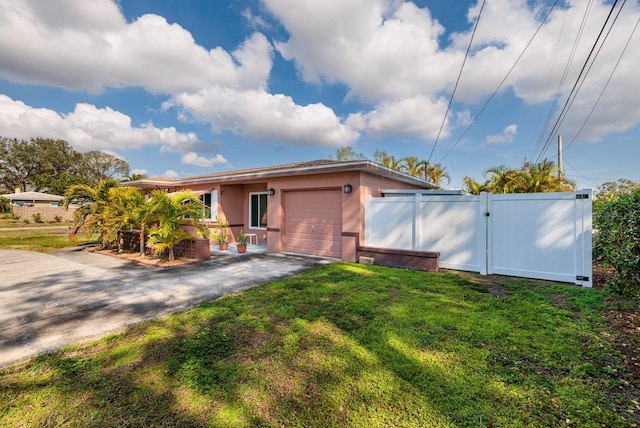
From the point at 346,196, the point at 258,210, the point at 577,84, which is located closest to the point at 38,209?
the point at 258,210

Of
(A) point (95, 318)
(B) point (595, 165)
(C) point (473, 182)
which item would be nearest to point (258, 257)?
(A) point (95, 318)

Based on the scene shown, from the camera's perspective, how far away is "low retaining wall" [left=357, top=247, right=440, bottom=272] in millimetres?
7555

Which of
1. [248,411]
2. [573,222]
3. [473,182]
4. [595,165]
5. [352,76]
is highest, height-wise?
[352,76]

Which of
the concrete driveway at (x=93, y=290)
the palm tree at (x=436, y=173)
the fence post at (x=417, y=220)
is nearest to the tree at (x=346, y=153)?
the palm tree at (x=436, y=173)

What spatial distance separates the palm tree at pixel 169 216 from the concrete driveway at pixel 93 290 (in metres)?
0.88

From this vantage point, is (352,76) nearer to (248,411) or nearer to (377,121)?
(377,121)

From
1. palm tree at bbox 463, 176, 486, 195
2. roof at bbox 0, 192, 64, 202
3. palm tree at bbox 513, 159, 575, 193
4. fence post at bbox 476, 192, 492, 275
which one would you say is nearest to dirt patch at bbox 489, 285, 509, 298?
fence post at bbox 476, 192, 492, 275

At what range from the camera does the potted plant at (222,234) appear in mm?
11102

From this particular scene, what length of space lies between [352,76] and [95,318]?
45.4 feet

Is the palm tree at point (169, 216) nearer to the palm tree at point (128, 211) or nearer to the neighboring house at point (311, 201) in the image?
the palm tree at point (128, 211)

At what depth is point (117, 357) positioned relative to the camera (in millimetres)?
3092

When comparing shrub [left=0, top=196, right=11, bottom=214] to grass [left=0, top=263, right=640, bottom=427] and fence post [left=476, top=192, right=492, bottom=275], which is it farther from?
fence post [left=476, top=192, right=492, bottom=275]

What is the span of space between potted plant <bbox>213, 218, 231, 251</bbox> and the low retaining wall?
18.8 ft

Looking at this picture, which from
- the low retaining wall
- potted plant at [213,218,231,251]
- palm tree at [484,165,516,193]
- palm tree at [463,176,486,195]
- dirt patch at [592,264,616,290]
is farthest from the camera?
palm tree at [463,176,486,195]
